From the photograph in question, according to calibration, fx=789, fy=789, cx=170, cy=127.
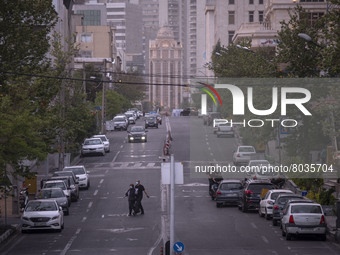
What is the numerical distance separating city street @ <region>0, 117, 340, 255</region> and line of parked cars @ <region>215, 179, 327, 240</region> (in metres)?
0.41

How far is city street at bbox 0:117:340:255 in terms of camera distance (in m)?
26.2

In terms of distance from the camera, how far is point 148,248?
26125 millimetres

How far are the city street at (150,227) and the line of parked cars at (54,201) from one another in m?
0.42

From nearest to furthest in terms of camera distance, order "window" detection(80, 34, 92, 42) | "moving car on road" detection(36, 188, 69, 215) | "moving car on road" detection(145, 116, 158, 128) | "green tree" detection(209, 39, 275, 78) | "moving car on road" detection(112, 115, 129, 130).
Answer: "moving car on road" detection(36, 188, 69, 215), "green tree" detection(209, 39, 275, 78), "moving car on road" detection(112, 115, 129, 130), "moving car on road" detection(145, 116, 158, 128), "window" detection(80, 34, 92, 42)

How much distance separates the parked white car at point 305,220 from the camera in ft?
89.8

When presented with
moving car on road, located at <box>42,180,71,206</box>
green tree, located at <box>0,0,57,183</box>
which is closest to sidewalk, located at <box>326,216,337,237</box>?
green tree, located at <box>0,0,57,183</box>

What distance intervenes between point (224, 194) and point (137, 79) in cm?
12729

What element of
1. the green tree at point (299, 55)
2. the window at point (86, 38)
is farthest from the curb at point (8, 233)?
the window at point (86, 38)

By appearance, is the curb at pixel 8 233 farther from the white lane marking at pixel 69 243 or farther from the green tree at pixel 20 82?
the white lane marking at pixel 69 243

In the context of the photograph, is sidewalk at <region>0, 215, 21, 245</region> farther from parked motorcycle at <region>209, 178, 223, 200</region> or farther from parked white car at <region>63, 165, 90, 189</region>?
parked motorcycle at <region>209, 178, 223, 200</region>

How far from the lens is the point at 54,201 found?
1271 inches

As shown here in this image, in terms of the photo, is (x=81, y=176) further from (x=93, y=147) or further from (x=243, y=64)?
(x=93, y=147)

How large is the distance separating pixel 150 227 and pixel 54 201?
407 cm

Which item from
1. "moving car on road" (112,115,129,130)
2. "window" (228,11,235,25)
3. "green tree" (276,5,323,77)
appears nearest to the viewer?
"green tree" (276,5,323,77)
